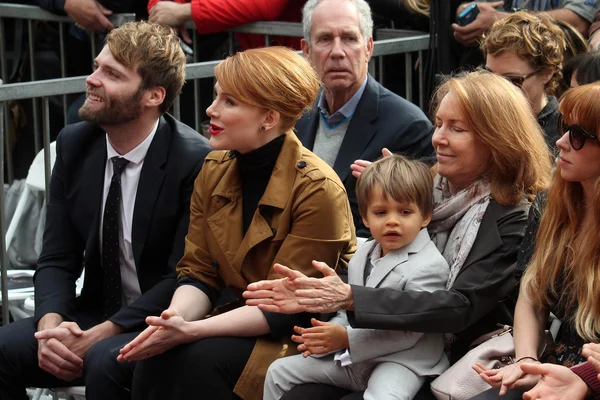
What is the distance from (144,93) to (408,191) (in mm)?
1543

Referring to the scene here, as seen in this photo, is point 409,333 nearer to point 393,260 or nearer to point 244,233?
point 393,260

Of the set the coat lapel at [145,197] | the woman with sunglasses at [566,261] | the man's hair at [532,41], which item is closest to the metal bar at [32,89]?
the coat lapel at [145,197]

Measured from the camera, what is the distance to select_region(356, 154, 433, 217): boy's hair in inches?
161

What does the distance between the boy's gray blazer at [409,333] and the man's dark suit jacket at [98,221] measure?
45.3 inches

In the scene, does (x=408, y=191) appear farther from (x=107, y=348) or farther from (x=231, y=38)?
(x=231, y=38)

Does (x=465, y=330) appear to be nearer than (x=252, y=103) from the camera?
Yes

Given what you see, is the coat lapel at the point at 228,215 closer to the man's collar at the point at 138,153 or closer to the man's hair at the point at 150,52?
the man's collar at the point at 138,153

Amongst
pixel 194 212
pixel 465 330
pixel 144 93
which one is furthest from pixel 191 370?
pixel 144 93

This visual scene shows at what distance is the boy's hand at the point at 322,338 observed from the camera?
159 inches

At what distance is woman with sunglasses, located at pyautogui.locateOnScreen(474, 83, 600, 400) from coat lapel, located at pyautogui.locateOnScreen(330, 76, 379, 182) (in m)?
1.37

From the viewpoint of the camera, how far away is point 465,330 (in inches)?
165

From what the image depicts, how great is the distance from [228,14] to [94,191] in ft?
6.59

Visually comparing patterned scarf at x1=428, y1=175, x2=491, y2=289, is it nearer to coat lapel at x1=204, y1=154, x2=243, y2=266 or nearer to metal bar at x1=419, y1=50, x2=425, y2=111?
coat lapel at x1=204, y1=154, x2=243, y2=266

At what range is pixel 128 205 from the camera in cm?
508
